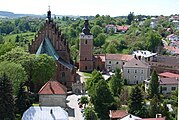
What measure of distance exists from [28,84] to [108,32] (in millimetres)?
60543

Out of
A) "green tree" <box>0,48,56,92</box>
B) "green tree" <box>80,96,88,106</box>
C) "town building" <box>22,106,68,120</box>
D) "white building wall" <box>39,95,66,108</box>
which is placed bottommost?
"green tree" <box>80,96,88,106</box>

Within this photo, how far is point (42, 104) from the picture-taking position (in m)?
34.5

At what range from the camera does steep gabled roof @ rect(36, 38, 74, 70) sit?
1752 inches

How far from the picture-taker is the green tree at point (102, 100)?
32.8 metres

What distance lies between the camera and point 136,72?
49.2 meters

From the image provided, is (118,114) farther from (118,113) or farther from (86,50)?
(86,50)

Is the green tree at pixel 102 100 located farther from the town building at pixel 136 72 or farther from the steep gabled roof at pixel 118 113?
the town building at pixel 136 72

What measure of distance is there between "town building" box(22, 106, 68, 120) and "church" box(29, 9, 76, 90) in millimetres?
15302

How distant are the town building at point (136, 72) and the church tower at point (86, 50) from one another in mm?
8048

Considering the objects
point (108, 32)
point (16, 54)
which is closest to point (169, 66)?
point (16, 54)

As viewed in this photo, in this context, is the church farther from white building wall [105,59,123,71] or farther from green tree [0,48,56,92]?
white building wall [105,59,123,71]

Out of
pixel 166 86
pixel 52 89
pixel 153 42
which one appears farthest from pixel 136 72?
Result: pixel 153 42

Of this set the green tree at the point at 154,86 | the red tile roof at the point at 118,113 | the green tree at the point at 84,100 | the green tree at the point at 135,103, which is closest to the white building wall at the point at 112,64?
the green tree at the point at 154,86

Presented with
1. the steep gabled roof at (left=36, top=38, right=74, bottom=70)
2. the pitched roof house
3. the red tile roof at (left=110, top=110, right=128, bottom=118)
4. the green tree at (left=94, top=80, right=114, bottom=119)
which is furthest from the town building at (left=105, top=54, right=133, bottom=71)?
the red tile roof at (left=110, top=110, right=128, bottom=118)
